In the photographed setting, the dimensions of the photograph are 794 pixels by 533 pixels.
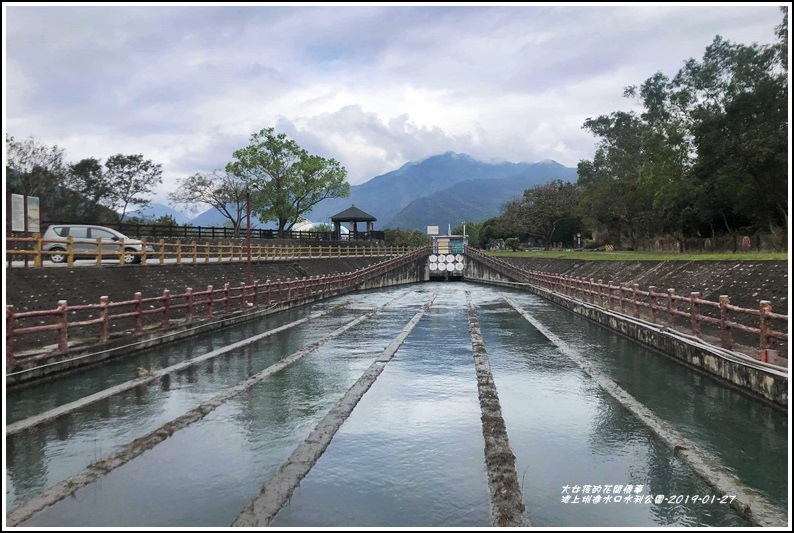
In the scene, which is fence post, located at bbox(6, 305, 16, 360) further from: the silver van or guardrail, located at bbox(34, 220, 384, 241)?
guardrail, located at bbox(34, 220, 384, 241)

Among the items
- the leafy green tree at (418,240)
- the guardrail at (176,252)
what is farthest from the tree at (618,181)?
the leafy green tree at (418,240)

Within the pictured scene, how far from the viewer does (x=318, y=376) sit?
11.6 m

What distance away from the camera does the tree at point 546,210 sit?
7950 centimetres

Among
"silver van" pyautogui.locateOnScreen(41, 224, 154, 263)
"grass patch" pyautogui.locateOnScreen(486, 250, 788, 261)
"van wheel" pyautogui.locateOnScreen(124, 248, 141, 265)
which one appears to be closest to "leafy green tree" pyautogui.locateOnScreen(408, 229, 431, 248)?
"grass patch" pyautogui.locateOnScreen(486, 250, 788, 261)

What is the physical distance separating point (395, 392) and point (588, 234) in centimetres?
8624

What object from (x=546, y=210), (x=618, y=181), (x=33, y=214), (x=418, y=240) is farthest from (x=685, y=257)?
(x=418, y=240)

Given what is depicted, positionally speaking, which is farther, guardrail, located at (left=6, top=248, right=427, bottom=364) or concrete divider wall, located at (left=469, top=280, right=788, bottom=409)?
guardrail, located at (left=6, top=248, right=427, bottom=364)

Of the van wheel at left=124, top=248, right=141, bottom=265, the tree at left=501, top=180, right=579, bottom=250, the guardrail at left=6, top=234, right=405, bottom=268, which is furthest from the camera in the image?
the tree at left=501, top=180, right=579, bottom=250

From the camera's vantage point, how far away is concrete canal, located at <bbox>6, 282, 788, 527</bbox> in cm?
537

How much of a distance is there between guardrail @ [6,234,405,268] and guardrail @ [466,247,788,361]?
16892 millimetres

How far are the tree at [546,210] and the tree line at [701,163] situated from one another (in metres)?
0.17

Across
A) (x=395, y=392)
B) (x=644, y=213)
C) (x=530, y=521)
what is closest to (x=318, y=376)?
(x=395, y=392)

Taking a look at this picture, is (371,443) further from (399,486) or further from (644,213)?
(644,213)

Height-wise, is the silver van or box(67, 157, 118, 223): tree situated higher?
box(67, 157, 118, 223): tree
